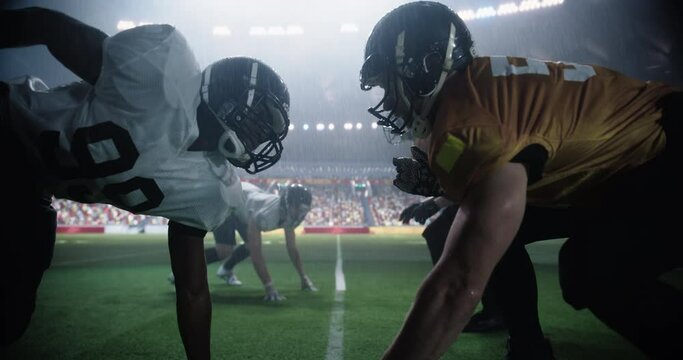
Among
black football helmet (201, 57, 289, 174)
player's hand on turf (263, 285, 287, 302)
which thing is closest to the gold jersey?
black football helmet (201, 57, 289, 174)

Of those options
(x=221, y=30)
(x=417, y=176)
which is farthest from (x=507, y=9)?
(x=417, y=176)

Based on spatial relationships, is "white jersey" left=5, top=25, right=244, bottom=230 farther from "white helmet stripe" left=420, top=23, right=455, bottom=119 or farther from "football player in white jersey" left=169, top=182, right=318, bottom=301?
"football player in white jersey" left=169, top=182, right=318, bottom=301

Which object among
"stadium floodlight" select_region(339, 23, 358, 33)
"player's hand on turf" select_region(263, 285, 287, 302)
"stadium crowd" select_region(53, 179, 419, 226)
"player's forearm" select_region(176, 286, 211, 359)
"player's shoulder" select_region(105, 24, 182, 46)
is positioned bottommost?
"stadium crowd" select_region(53, 179, 419, 226)

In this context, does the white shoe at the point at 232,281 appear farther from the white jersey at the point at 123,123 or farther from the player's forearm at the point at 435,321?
the player's forearm at the point at 435,321

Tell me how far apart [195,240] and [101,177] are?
1.60ft

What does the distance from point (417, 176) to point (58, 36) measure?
1549mm

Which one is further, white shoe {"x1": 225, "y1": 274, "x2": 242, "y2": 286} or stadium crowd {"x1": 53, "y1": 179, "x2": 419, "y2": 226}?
stadium crowd {"x1": 53, "y1": 179, "x2": 419, "y2": 226}

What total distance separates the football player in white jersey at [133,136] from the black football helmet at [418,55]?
712 millimetres

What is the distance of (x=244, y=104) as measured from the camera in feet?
6.68

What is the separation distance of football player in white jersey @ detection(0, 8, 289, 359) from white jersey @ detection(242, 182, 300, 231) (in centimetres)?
367

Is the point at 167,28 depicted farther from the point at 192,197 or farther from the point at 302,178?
the point at 302,178

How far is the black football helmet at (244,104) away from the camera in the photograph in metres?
2.01

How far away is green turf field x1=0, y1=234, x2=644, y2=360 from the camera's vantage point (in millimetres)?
2926

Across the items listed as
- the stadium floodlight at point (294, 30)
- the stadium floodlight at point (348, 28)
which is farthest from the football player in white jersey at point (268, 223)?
the stadium floodlight at point (294, 30)
